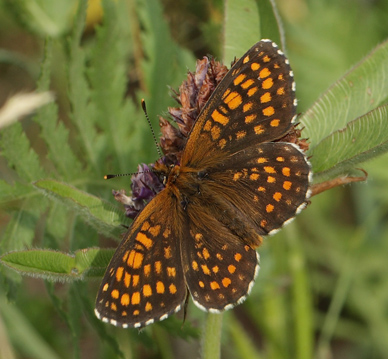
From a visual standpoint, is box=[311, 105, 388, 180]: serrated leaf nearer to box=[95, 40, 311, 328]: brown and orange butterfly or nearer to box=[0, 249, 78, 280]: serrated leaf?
box=[95, 40, 311, 328]: brown and orange butterfly

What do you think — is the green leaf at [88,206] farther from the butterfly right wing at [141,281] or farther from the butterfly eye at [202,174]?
the butterfly eye at [202,174]

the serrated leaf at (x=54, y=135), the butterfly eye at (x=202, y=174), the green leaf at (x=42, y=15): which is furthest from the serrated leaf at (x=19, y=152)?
the green leaf at (x=42, y=15)


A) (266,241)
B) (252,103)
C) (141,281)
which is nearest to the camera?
(141,281)

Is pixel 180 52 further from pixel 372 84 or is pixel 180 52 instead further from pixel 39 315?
pixel 39 315

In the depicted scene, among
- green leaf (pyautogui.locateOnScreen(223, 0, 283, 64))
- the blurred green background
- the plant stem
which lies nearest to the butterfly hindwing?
the plant stem

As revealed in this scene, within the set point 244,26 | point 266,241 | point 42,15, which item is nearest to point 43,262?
point 244,26

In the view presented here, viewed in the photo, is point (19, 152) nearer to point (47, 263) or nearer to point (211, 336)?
point (47, 263)

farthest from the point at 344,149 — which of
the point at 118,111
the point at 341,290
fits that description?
the point at 341,290
